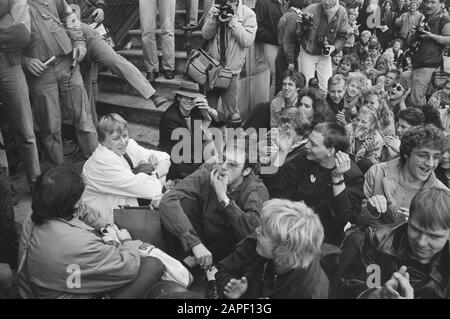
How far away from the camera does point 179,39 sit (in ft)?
18.8

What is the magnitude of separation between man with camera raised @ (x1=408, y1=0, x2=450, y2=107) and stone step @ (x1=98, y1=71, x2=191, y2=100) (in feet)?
9.53

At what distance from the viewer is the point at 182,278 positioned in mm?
2520

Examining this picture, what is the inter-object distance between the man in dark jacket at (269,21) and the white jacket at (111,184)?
10.6ft

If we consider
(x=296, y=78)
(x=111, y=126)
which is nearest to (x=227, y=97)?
(x=296, y=78)

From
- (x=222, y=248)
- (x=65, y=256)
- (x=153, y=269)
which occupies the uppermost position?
(x=65, y=256)

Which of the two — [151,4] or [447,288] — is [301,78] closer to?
[151,4]

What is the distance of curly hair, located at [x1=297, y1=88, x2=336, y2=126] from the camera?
164 inches

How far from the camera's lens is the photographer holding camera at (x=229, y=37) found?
458cm

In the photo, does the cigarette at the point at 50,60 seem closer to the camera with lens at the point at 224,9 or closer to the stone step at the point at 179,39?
the camera with lens at the point at 224,9

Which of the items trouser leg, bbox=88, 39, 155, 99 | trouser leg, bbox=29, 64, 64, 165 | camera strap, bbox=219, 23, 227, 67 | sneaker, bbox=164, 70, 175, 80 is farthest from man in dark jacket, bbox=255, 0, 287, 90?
trouser leg, bbox=29, 64, 64, 165

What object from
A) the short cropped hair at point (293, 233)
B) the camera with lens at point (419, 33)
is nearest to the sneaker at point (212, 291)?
the short cropped hair at point (293, 233)

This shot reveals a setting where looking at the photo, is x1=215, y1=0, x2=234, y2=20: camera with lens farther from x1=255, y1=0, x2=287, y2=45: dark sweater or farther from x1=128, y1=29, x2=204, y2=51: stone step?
x1=255, y1=0, x2=287, y2=45: dark sweater
